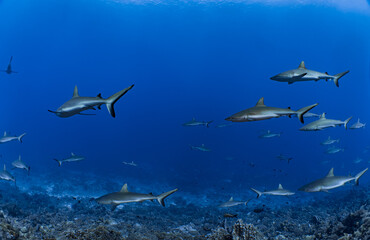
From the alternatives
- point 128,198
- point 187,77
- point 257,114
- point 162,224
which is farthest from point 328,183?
point 187,77

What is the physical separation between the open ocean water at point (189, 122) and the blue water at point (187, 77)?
0.64 meters

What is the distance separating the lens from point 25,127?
554ft

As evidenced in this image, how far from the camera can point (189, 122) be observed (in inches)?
571

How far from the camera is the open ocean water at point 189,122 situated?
7.50 metres

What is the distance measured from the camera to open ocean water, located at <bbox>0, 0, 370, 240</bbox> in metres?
7.50

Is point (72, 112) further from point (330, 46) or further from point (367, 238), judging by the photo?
point (330, 46)

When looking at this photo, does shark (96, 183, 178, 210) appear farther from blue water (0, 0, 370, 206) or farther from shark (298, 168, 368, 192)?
blue water (0, 0, 370, 206)

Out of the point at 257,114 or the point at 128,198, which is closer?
the point at 257,114

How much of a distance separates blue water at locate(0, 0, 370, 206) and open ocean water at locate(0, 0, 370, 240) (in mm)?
637

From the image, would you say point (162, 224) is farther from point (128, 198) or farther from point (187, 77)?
point (187, 77)

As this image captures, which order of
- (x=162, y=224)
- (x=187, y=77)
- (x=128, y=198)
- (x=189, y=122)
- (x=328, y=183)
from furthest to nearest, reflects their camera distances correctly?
(x=187, y=77)
(x=189, y=122)
(x=162, y=224)
(x=328, y=183)
(x=128, y=198)

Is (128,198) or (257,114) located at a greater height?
(257,114)

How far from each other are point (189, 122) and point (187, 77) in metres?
113

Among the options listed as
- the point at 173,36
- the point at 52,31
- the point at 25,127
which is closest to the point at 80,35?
the point at 52,31
